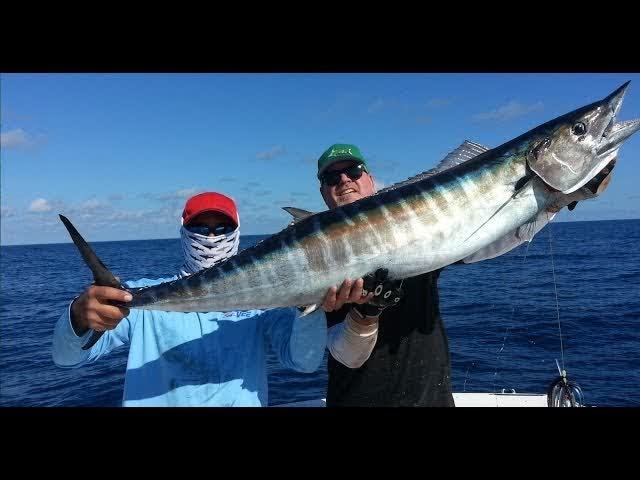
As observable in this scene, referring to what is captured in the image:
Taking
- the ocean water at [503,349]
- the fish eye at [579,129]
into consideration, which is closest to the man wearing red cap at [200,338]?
the fish eye at [579,129]

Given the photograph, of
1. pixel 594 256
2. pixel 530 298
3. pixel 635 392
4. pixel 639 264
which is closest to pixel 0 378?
pixel 635 392

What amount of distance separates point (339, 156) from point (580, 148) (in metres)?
1.85

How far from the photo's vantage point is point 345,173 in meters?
3.93

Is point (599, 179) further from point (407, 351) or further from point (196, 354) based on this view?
point (196, 354)

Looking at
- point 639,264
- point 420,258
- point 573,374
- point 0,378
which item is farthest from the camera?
point 639,264

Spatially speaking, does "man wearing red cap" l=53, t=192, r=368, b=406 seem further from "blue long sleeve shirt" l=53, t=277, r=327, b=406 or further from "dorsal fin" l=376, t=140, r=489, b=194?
"dorsal fin" l=376, t=140, r=489, b=194

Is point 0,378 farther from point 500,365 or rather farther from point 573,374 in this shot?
point 573,374

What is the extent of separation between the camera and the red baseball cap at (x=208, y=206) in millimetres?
3251

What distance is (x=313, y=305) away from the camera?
3.04 metres

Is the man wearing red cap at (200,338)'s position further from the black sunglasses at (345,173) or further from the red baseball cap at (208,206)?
the black sunglasses at (345,173)

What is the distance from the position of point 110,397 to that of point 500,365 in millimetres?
9296

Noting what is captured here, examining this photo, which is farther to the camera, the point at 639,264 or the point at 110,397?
the point at 639,264

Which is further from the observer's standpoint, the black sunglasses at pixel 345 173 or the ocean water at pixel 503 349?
the ocean water at pixel 503 349

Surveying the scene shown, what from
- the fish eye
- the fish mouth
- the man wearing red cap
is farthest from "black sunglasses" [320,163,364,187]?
the fish mouth
